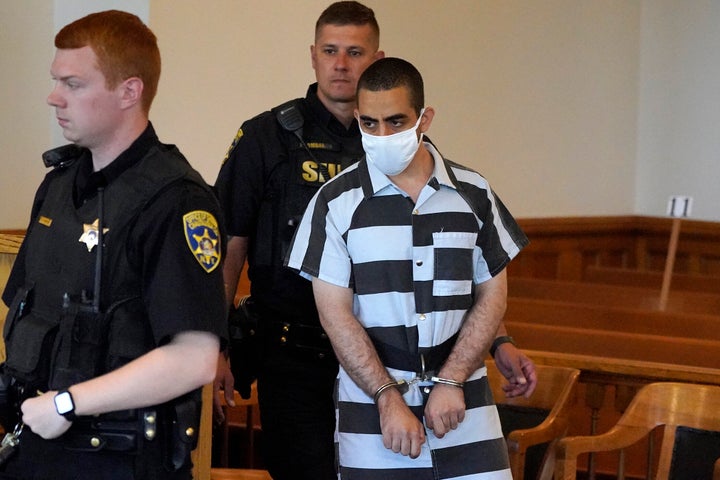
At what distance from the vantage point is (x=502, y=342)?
317cm

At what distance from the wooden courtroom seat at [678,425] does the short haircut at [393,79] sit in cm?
139

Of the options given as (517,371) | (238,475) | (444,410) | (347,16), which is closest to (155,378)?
(238,475)

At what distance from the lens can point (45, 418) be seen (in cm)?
202

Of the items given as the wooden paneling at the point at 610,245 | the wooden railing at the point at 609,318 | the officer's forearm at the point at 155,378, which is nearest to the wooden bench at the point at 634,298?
the wooden railing at the point at 609,318

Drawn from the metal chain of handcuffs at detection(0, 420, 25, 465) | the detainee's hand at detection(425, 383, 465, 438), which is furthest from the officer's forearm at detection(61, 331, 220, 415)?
the detainee's hand at detection(425, 383, 465, 438)

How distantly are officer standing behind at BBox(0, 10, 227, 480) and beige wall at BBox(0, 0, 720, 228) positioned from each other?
2.85 m

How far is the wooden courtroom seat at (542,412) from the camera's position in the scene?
12.2 feet

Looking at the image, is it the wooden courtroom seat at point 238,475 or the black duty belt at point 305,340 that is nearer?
the wooden courtroom seat at point 238,475

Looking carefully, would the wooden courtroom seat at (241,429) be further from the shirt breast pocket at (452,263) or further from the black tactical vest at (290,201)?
the shirt breast pocket at (452,263)

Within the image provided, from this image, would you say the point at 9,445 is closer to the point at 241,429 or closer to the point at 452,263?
the point at 452,263

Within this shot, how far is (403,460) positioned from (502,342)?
567mm

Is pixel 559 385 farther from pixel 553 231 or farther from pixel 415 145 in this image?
pixel 553 231

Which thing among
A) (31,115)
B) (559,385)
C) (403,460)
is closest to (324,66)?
(403,460)

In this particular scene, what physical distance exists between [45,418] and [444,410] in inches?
40.8
